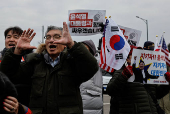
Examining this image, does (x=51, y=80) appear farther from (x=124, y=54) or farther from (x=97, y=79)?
(x=97, y=79)

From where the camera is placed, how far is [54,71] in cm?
285

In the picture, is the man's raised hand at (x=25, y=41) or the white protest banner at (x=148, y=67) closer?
the man's raised hand at (x=25, y=41)

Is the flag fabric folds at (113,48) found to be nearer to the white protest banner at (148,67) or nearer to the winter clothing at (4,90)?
the white protest banner at (148,67)

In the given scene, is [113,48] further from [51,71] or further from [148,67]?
[51,71]

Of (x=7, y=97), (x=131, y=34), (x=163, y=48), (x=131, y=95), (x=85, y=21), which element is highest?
(x=85, y=21)

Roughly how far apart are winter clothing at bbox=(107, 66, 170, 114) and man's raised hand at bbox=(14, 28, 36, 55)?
153 cm

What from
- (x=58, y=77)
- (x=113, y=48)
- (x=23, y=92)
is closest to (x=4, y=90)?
(x=58, y=77)

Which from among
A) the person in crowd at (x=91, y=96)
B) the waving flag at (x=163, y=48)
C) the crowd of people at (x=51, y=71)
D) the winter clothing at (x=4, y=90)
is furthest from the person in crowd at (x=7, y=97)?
the waving flag at (x=163, y=48)

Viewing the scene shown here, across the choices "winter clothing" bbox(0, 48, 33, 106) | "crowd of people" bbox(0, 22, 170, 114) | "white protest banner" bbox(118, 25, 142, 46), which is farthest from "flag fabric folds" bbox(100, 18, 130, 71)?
"winter clothing" bbox(0, 48, 33, 106)

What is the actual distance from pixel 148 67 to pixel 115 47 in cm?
61

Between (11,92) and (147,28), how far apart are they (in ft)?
88.1

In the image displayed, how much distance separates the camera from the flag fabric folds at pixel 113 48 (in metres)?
3.97

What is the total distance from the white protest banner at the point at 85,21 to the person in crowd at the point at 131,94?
1.81 m

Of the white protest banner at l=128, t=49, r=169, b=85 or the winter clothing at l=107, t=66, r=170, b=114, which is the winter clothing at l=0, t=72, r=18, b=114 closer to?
the winter clothing at l=107, t=66, r=170, b=114
